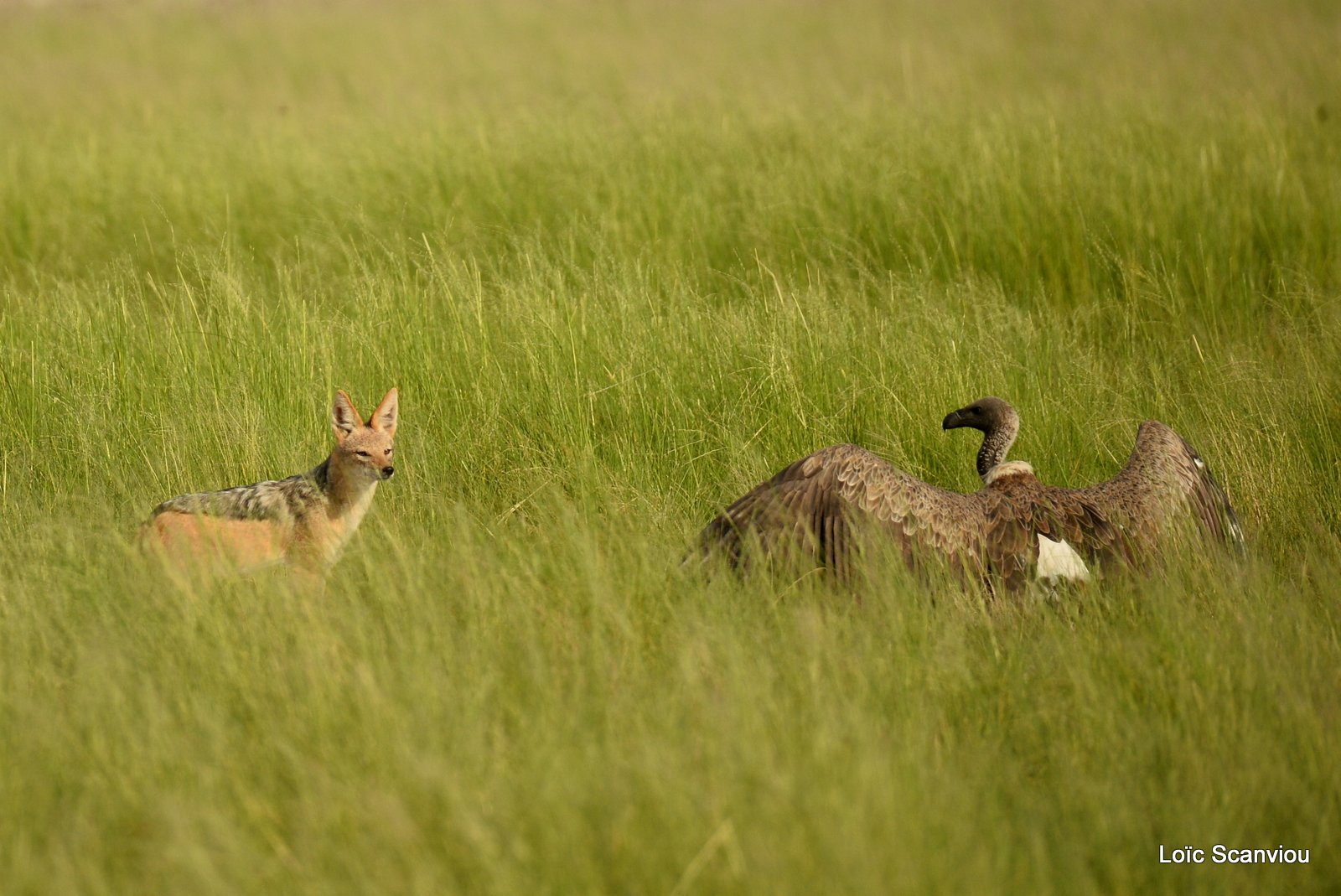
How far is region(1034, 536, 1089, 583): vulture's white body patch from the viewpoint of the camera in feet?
13.3

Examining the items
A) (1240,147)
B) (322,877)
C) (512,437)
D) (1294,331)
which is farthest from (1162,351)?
(322,877)

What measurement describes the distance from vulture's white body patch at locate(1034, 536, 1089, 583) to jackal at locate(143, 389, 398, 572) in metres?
2.06

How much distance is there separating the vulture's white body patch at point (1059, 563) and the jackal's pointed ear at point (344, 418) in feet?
7.31

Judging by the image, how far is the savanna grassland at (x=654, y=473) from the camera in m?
2.83

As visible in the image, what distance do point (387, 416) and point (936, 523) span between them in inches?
75.5

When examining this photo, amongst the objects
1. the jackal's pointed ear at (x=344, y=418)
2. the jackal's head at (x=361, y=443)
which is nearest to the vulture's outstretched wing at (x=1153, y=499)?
the jackal's head at (x=361, y=443)

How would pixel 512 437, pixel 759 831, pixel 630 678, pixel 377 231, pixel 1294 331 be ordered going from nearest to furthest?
pixel 759 831
pixel 630 678
pixel 512 437
pixel 1294 331
pixel 377 231

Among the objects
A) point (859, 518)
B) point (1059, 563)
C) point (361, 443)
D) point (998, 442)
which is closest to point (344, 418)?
point (361, 443)

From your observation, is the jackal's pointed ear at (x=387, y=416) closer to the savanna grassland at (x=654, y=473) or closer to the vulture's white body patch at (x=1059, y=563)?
the savanna grassland at (x=654, y=473)

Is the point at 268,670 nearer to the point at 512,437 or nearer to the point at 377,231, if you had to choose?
the point at 512,437

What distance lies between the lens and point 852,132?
27.8 feet

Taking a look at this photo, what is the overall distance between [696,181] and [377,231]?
181cm

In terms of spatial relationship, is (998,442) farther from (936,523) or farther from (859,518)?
(859,518)

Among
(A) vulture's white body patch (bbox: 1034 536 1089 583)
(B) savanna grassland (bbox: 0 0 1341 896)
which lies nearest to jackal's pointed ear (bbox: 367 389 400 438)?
(B) savanna grassland (bbox: 0 0 1341 896)
